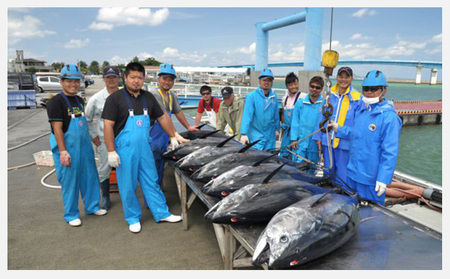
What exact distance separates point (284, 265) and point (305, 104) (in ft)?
10.0

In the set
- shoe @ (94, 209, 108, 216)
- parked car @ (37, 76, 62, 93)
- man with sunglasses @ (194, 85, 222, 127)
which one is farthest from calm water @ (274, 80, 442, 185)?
parked car @ (37, 76, 62, 93)

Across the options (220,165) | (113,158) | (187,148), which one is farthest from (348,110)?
(113,158)

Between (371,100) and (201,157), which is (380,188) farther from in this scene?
(201,157)

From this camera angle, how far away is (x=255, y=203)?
85.4 inches

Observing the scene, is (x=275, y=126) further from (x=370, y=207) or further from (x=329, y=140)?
(x=370, y=207)

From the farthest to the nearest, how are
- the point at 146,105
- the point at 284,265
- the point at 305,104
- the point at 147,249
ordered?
1. the point at 305,104
2. the point at 146,105
3. the point at 147,249
4. the point at 284,265

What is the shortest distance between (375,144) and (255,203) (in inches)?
63.8

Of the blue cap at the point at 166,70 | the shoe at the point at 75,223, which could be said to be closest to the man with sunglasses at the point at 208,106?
the blue cap at the point at 166,70

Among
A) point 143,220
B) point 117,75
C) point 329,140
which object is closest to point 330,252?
point 329,140

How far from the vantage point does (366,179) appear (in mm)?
3016

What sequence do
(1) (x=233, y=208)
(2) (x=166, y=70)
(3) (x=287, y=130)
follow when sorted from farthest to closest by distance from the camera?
(3) (x=287, y=130) → (2) (x=166, y=70) → (1) (x=233, y=208)

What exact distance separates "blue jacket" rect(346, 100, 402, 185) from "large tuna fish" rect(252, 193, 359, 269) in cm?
104

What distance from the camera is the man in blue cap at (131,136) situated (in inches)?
128

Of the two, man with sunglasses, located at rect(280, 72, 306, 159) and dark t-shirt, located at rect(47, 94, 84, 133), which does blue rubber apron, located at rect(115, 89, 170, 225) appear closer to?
dark t-shirt, located at rect(47, 94, 84, 133)
